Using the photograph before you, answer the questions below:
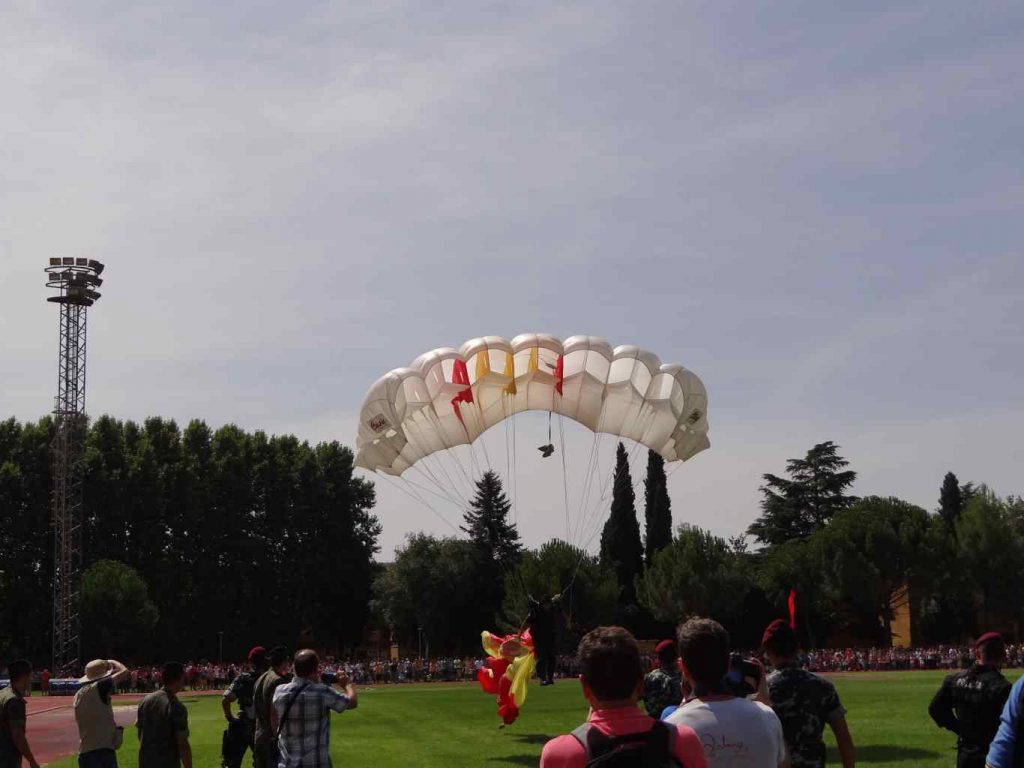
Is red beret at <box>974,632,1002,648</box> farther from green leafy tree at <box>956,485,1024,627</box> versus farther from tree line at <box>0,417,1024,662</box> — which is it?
green leafy tree at <box>956,485,1024,627</box>

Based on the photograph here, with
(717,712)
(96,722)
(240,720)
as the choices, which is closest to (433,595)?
(240,720)

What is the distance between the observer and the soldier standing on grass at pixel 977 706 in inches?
310

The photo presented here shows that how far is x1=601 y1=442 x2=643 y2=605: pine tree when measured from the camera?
2781 inches

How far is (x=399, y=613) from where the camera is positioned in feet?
226

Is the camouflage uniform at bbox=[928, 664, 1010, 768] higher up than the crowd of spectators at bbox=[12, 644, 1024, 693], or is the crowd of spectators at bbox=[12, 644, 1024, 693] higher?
the camouflage uniform at bbox=[928, 664, 1010, 768]

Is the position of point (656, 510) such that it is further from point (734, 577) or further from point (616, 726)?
point (616, 726)

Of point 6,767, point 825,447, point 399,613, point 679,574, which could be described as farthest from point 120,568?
point 6,767

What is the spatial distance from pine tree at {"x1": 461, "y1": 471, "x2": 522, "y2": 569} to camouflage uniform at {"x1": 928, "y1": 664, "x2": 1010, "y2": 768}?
215 feet

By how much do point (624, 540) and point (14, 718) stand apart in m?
63.7

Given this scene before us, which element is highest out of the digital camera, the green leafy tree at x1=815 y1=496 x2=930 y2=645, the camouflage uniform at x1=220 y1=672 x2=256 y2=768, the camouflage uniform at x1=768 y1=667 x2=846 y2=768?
the green leafy tree at x1=815 y1=496 x2=930 y2=645

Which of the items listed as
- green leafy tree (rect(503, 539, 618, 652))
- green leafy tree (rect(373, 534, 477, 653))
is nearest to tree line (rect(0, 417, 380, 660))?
green leafy tree (rect(373, 534, 477, 653))

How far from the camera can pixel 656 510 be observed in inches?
2921

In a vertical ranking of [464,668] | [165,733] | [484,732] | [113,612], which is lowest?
[464,668]

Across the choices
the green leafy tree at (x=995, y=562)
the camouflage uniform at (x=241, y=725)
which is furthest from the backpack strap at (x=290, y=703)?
the green leafy tree at (x=995, y=562)
